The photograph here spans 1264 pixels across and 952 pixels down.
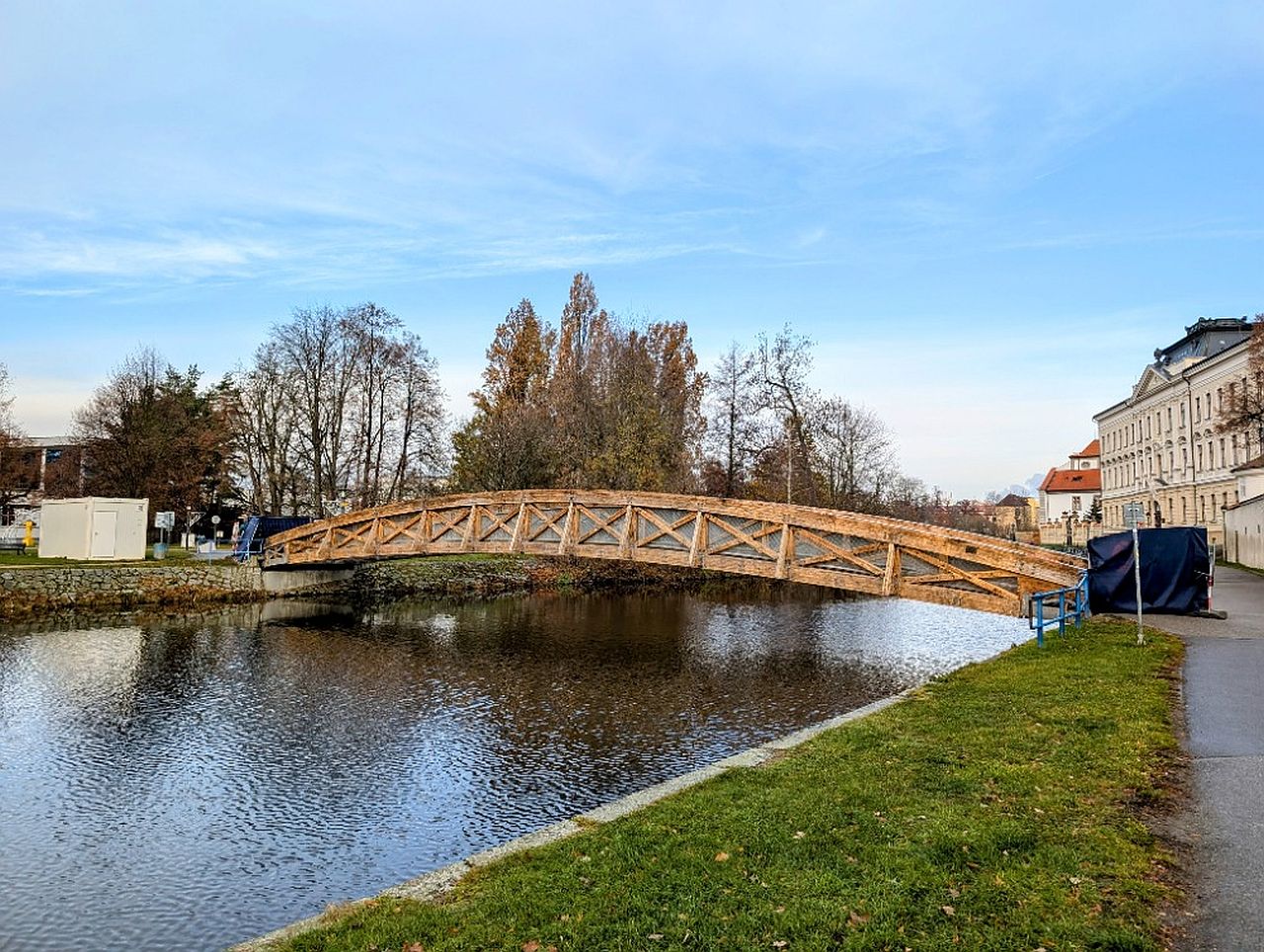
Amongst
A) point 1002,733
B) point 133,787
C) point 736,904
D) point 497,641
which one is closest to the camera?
point 736,904

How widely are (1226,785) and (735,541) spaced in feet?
43.9

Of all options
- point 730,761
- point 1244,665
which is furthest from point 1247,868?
point 1244,665

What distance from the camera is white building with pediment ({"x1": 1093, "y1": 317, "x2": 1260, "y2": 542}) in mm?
52312

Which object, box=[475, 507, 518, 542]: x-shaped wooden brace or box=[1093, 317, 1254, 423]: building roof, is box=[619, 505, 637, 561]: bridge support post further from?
box=[1093, 317, 1254, 423]: building roof

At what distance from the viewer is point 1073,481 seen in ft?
341

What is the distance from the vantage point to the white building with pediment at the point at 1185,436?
52312 mm

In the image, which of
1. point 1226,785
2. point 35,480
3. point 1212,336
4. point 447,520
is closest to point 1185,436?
point 1212,336

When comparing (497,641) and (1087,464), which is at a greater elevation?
(1087,464)

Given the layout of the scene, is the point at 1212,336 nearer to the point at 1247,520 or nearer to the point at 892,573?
the point at 1247,520

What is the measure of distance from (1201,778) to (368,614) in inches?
1046

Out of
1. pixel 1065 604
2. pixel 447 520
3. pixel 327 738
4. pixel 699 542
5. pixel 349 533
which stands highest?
pixel 447 520

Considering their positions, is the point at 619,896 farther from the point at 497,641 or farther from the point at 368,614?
the point at 368,614

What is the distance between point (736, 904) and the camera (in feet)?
16.7

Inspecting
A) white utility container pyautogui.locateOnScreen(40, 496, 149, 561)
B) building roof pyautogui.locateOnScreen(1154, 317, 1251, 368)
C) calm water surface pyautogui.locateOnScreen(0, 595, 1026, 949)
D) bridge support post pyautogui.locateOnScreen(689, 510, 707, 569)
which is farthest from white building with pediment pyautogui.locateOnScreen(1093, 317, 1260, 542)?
white utility container pyautogui.locateOnScreen(40, 496, 149, 561)
